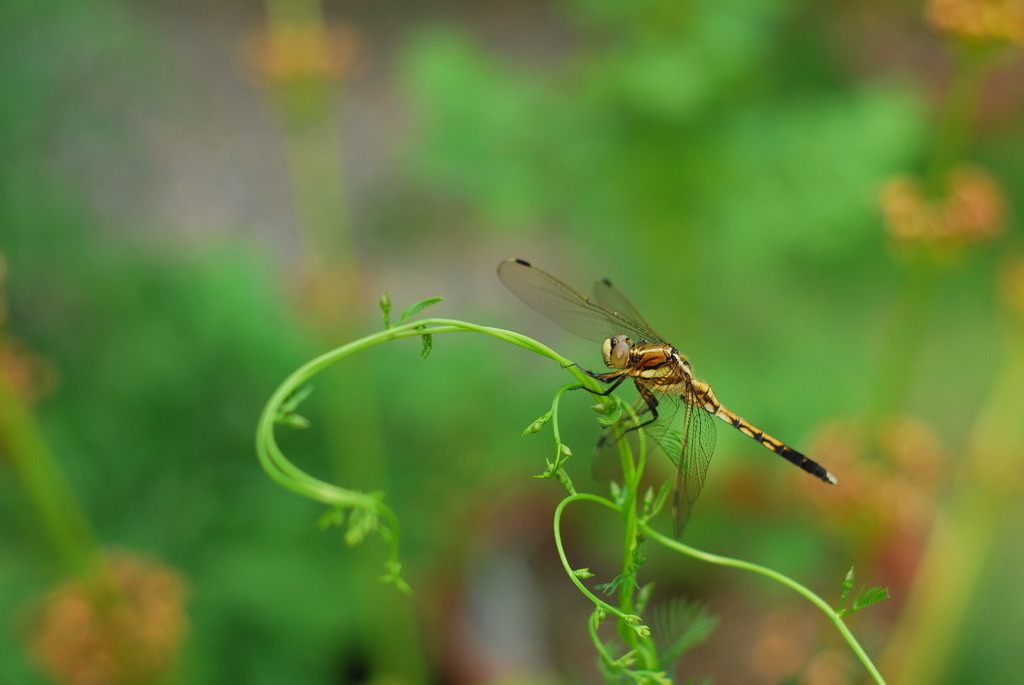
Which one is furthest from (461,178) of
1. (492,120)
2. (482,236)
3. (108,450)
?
(482,236)

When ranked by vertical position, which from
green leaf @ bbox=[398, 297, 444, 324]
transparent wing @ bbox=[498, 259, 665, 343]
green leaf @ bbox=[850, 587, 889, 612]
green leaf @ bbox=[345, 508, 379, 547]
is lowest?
transparent wing @ bbox=[498, 259, 665, 343]

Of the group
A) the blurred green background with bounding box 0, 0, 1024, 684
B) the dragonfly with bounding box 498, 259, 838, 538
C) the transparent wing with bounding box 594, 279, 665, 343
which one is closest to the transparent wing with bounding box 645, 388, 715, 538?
the dragonfly with bounding box 498, 259, 838, 538

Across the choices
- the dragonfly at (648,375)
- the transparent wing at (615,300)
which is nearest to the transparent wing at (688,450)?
the dragonfly at (648,375)

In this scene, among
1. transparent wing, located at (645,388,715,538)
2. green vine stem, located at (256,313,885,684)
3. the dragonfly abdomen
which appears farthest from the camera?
the dragonfly abdomen

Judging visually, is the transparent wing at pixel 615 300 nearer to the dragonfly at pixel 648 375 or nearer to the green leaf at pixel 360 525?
the dragonfly at pixel 648 375

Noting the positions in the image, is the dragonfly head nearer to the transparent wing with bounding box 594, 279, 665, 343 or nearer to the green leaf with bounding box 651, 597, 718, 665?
the transparent wing with bounding box 594, 279, 665, 343

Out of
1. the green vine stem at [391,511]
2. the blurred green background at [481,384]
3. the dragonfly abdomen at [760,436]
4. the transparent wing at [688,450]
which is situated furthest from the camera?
the blurred green background at [481,384]
